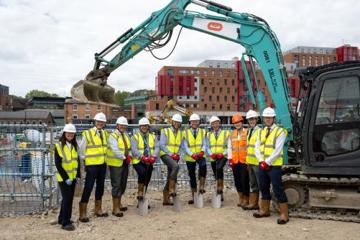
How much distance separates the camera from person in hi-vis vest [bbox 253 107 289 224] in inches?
255

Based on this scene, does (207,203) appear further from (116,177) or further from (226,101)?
(226,101)

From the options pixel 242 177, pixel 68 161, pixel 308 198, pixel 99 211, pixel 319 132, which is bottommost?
pixel 99 211

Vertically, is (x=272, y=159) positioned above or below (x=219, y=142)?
below

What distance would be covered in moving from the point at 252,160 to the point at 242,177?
644mm

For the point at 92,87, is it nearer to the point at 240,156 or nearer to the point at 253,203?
the point at 240,156

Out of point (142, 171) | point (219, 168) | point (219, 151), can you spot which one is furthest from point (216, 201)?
point (142, 171)

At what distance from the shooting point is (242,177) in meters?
7.63

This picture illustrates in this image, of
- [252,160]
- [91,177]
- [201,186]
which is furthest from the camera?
[201,186]

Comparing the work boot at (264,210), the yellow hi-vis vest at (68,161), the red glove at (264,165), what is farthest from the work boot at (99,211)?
the red glove at (264,165)

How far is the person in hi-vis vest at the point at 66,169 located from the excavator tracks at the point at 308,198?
3.86 m

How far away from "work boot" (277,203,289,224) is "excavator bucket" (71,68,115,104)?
586cm

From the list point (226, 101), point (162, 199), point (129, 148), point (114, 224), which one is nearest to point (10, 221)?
point (114, 224)

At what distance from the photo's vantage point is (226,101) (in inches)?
3278

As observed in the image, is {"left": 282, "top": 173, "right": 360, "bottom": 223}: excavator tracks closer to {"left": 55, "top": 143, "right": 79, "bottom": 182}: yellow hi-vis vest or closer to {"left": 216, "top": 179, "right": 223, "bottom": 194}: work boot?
{"left": 216, "top": 179, "right": 223, "bottom": 194}: work boot
